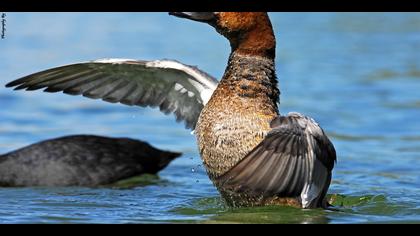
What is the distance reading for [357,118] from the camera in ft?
43.9

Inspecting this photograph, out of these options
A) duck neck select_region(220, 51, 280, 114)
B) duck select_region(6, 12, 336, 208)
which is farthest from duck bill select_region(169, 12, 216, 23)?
duck neck select_region(220, 51, 280, 114)

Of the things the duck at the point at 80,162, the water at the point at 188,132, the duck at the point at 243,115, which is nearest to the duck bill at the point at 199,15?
the duck at the point at 243,115

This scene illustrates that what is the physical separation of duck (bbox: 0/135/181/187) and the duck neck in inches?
111

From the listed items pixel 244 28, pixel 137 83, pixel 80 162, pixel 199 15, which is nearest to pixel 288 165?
pixel 244 28

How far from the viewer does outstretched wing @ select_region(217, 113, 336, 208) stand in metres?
6.96

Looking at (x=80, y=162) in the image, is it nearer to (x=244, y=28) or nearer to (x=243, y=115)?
(x=243, y=115)

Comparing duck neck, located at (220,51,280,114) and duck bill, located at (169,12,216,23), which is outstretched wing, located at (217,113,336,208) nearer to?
duck neck, located at (220,51,280,114)

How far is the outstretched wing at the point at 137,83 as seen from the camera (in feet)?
28.8

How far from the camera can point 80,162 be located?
10.4 m

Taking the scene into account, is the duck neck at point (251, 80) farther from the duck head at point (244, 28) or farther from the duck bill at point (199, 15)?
the duck bill at point (199, 15)

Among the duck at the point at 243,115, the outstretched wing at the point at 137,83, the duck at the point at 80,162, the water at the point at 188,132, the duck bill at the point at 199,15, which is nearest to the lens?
the duck at the point at 243,115
